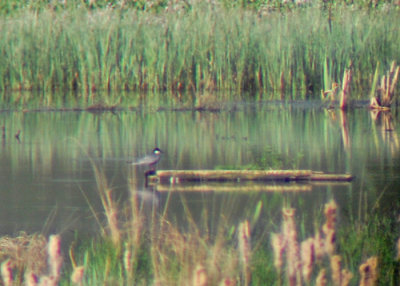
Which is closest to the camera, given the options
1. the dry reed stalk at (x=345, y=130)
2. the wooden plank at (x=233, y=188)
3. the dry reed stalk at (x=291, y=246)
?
the dry reed stalk at (x=291, y=246)

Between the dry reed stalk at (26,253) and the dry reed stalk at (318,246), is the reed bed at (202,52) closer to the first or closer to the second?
the dry reed stalk at (26,253)

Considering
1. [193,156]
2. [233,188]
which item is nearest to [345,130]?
[193,156]

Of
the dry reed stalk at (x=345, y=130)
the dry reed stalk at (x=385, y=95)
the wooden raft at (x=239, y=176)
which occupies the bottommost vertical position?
the wooden raft at (x=239, y=176)

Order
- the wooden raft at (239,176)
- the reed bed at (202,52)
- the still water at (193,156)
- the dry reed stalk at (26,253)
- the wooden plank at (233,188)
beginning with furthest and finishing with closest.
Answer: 1. the reed bed at (202,52)
2. the wooden raft at (239,176)
3. the wooden plank at (233,188)
4. the still water at (193,156)
5. the dry reed stalk at (26,253)

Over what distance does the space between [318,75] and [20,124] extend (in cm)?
789

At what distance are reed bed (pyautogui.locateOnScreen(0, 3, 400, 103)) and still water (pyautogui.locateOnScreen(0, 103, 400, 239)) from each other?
2.73 metres

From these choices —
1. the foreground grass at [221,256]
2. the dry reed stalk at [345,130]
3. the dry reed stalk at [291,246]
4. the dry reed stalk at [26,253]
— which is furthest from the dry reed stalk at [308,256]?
the dry reed stalk at [345,130]

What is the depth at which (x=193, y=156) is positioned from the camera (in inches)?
472

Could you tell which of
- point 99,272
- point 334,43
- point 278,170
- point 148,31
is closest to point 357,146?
point 278,170

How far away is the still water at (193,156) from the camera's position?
8.66 m

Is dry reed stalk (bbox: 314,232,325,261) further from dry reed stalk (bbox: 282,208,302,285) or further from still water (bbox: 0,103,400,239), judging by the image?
still water (bbox: 0,103,400,239)

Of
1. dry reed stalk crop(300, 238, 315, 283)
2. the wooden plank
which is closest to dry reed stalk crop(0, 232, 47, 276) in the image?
dry reed stalk crop(300, 238, 315, 283)

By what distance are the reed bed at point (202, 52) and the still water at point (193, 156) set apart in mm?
2726

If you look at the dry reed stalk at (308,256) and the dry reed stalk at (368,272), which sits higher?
the dry reed stalk at (308,256)
